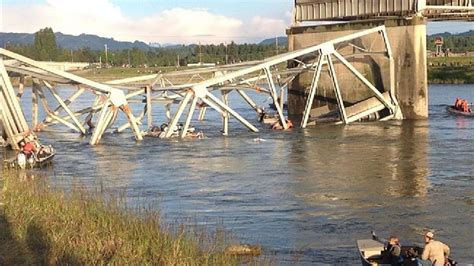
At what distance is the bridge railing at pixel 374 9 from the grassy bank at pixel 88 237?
48.9 metres

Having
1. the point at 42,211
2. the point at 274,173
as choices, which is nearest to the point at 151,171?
the point at 274,173

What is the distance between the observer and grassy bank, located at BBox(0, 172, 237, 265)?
1656cm

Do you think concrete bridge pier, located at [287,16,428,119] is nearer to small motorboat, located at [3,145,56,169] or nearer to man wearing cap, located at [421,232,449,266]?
small motorboat, located at [3,145,56,169]

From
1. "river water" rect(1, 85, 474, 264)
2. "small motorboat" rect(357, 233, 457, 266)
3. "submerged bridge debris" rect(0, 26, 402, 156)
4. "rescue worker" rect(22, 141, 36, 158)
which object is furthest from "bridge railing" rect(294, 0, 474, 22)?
"small motorboat" rect(357, 233, 457, 266)

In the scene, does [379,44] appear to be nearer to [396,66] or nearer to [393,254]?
[396,66]

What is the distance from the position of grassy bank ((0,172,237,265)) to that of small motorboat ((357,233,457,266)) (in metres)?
3.42

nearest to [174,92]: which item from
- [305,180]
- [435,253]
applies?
[305,180]

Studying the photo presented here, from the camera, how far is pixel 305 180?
1473 inches

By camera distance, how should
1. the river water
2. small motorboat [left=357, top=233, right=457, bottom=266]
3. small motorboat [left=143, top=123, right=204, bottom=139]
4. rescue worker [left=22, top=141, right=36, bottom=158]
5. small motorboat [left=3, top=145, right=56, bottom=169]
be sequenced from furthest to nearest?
small motorboat [left=143, top=123, right=204, bottom=139] < rescue worker [left=22, top=141, right=36, bottom=158] < small motorboat [left=3, top=145, right=56, bottom=169] < the river water < small motorboat [left=357, top=233, right=457, bottom=266]

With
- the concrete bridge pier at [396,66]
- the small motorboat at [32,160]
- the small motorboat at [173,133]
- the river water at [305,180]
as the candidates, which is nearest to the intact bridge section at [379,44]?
the concrete bridge pier at [396,66]

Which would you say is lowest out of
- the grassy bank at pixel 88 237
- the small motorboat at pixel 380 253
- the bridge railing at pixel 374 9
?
the small motorboat at pixel 380 253

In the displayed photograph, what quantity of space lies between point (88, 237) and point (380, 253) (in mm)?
6889

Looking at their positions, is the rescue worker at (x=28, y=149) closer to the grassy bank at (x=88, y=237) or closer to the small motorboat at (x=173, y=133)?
the small motorboat at (x=173, y=133)

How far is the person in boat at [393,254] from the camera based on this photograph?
1869 centimetres
